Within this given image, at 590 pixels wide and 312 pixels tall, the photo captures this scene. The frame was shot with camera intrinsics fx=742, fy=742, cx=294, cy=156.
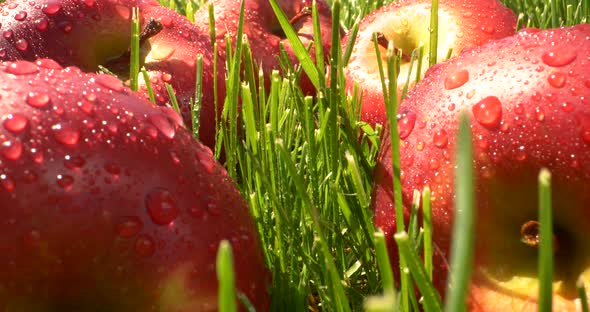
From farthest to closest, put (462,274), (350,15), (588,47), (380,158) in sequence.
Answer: (350,15)
(380,158)
(588,47)
(462,274)

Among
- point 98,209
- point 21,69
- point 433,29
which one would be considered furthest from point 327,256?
point 433,29

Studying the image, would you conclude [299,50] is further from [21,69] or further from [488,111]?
[21,69]

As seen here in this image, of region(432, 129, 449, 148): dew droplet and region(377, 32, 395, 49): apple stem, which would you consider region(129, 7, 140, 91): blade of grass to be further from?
region(377, 32, 395, 49): apple stem

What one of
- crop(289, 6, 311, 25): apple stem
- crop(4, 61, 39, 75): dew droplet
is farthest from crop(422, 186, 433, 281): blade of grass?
crop(289, 6, 311, 25): apple stem

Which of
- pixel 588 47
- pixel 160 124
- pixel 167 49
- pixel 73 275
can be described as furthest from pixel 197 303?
pixel 167 49

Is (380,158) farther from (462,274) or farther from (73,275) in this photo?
(462,274)

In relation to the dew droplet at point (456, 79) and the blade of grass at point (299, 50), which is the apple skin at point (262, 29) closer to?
the blade of grass at point (299, 50)

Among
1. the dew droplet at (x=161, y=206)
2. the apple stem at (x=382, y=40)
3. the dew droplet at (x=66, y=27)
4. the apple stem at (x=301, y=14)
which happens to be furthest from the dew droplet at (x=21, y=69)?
the apple stem at (x=301, y=14)
